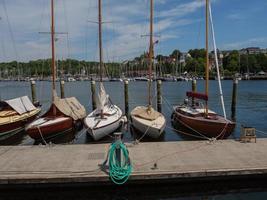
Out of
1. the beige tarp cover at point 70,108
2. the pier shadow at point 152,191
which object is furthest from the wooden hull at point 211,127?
the beige tarp cover at point 70,108

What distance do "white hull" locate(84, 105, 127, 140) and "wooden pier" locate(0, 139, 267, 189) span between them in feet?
14.5

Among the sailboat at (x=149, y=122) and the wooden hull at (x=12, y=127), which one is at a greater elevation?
the sailboat at (x=149, y=122)

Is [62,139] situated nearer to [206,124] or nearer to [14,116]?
[14,116]

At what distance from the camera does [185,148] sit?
1792 centimetres

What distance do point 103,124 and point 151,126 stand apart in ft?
10.0

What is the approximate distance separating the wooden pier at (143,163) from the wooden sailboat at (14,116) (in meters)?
8.30

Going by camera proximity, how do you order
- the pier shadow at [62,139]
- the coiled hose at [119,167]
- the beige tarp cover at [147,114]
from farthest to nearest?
1. the beige tarp cover at [147,114]
2. the pier shadow at [62,139]
3. the coiled hose at [119,167]

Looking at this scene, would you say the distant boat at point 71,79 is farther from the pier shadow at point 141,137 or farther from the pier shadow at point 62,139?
the pier shadow at point 141,137

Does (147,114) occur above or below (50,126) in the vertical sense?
above

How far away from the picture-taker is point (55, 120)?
83.4 feet

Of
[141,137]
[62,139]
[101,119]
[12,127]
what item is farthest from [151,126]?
[12,127]

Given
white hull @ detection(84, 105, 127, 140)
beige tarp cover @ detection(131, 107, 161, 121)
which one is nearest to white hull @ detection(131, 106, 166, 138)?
beige tarp cover @ detection(131, 107, 161, 121)

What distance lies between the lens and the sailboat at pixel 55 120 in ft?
78.2

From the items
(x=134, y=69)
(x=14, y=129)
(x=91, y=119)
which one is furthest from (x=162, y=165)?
(x=134, y=69)
